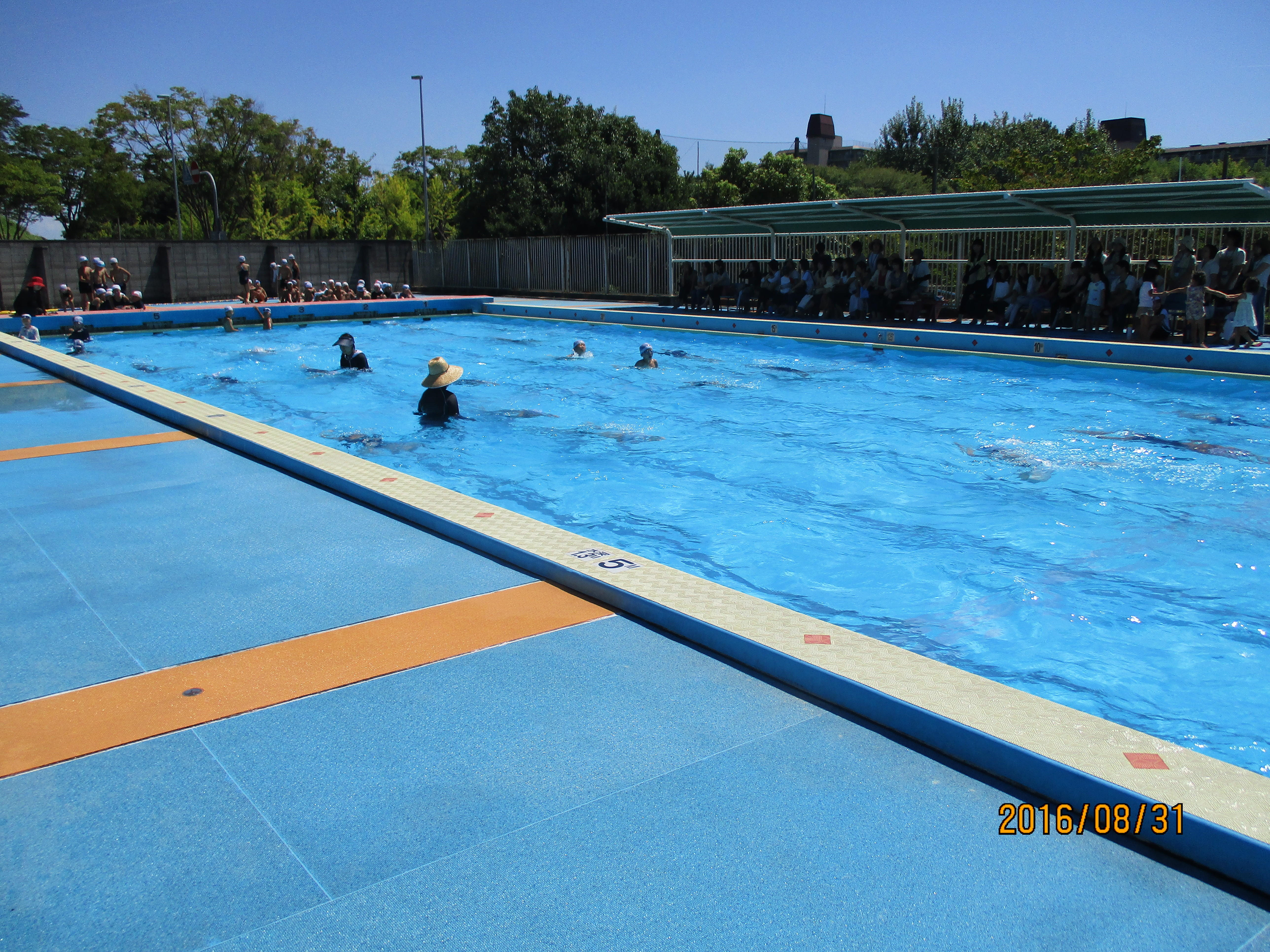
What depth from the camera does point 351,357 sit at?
16.2m

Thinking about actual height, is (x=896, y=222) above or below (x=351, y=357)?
above

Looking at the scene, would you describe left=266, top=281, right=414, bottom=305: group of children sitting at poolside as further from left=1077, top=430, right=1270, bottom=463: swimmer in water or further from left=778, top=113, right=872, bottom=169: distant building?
left=778, top=113, right=872, bottom=169: distant building

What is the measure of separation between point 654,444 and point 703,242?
50.4 ft

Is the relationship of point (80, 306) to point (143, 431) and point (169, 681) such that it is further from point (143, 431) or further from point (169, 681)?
point (169, 681)

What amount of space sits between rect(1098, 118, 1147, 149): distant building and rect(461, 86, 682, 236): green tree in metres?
82.5

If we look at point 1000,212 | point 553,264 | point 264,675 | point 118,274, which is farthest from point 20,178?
point 264,675

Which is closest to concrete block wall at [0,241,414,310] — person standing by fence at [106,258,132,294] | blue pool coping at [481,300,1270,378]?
person standing by fence at [106,258,132,294]

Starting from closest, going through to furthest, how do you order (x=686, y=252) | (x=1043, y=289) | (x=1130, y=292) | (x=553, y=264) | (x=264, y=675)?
(x=264, y=675) < (x=1130, y=292) < (x=1043, y=289) < (x=686, y=252) < (x=553, y=264)

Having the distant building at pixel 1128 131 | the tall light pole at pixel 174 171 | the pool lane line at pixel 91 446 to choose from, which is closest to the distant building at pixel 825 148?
the distant building at pixel 1128 131

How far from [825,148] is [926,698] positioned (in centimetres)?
13129

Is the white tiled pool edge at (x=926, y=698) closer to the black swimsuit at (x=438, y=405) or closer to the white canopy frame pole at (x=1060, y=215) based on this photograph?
the black swimsuit at (x=438, y=405)

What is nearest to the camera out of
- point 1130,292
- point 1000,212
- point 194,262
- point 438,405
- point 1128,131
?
point 438,405

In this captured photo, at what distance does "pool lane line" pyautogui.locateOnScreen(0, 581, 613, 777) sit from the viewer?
323 centimetres
